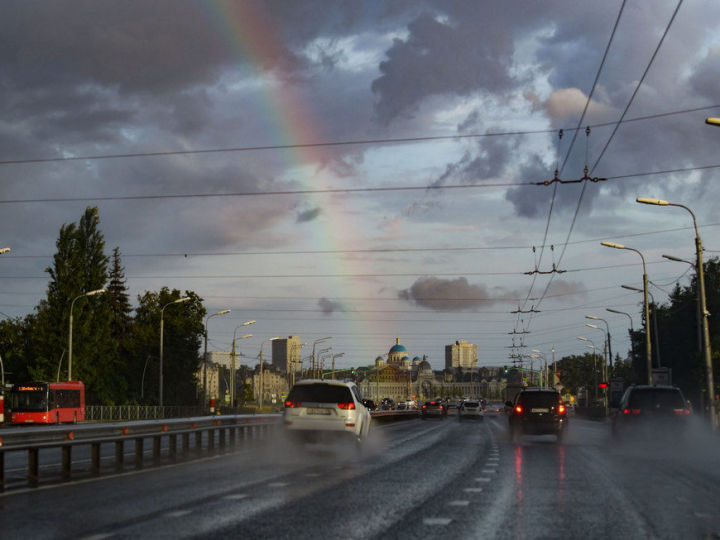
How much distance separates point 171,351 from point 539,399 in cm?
6515

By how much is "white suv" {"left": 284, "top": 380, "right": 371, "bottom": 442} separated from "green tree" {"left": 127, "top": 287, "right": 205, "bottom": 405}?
68.0 m

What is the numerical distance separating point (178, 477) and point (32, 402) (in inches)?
1756

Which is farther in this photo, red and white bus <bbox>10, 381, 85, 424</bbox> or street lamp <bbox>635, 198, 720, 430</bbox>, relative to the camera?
red and white bus <bbox>10, 381, 85, 424</bbox>

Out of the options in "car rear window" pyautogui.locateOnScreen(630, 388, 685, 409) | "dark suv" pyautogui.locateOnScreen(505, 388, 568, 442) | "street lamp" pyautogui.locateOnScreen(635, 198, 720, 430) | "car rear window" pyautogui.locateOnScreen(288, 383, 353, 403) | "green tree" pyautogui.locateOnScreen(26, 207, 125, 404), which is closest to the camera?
"car rear window" pyautogui.locateOnScreen(288, 383, 353, 403)

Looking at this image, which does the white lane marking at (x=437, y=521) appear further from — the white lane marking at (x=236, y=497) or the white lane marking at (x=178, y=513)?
the white lane marking at (x=236, y=497)

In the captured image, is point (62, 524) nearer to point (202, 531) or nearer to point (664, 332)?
point (202, 531)

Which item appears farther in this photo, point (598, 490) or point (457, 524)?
point (598, 490)

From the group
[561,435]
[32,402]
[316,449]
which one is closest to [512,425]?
[561,435]

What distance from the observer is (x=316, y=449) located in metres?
27.5

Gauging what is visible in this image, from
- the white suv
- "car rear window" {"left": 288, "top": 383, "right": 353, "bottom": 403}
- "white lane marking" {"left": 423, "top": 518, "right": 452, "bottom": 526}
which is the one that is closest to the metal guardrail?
the white suv

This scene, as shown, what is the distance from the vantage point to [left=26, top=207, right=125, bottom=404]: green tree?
76.1 m

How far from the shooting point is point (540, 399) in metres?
33.1

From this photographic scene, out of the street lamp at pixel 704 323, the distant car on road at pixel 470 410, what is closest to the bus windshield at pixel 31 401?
the distant car on road at pixel 470 410

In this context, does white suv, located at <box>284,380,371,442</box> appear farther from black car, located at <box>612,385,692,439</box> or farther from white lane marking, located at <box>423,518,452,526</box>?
white lane marking, located at <box>423,518,452,526</box>
